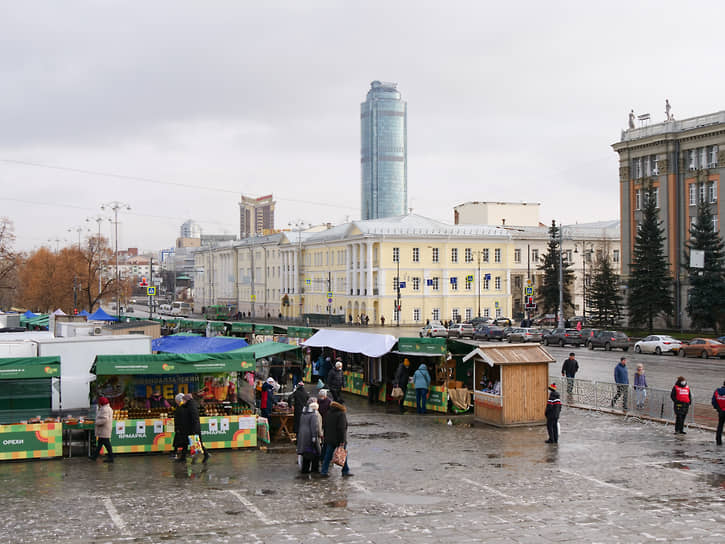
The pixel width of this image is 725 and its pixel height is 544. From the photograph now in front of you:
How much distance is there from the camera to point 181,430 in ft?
56.3

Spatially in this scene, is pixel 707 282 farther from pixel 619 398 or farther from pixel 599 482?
pixel 599 482

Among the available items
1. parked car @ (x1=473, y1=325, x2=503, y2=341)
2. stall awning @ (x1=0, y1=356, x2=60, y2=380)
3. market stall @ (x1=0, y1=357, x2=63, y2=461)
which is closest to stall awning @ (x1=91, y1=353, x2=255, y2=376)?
stall awning @ (x1=0, y1=356, x2=60, y2=380)

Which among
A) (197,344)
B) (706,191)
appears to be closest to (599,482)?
(197,344)

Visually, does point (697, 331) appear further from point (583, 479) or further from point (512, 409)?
point (583, 479)

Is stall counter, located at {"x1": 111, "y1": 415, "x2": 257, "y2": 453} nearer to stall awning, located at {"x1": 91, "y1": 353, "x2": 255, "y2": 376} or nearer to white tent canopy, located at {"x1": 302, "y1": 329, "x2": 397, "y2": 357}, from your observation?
stall awning, located at {"x1": 91, "y1": 353, "x2": 255, "y2": 376}

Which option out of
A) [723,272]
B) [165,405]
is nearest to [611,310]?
[723,272]

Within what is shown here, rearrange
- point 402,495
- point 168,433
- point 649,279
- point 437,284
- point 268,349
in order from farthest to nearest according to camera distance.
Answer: point 437,284
point 649,279
point 268,349
point 168,433
point 402,495

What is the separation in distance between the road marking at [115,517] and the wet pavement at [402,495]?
0.10 feet

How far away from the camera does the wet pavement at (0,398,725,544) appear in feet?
38.3

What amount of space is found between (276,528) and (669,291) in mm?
60656

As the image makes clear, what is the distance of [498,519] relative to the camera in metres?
12.4

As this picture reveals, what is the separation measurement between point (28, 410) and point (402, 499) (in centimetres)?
911

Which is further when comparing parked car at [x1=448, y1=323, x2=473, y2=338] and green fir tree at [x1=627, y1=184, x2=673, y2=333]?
parked car at [x1=448, y1=323, x2=473, y2=338]

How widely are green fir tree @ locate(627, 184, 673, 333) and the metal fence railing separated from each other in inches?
1596
